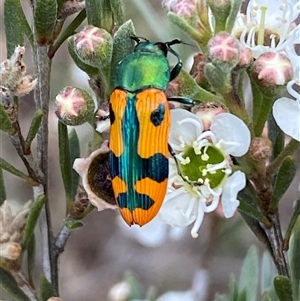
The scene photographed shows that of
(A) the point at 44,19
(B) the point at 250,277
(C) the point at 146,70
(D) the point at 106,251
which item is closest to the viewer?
(A) the point at 44,19

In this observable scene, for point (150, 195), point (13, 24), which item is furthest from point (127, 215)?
point (13, 24)

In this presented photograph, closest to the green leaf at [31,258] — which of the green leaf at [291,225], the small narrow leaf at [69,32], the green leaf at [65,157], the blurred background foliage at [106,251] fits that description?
the green leaf at [65,157]

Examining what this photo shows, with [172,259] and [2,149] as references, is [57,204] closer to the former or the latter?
[2,149]

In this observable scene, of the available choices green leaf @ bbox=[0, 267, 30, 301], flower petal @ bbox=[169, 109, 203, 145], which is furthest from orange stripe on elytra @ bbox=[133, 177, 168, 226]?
green leaf @ bbox=[0, 267, 30, 301]

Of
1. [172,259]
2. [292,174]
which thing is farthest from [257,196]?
[172,259]

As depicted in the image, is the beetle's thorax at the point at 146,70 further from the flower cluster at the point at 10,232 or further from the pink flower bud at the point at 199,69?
the flower cluster at the point at 10,232

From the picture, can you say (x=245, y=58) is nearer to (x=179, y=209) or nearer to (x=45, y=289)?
(x=179, y=209)

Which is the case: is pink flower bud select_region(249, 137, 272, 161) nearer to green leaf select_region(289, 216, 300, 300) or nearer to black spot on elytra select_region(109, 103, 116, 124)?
black spot on elytra select_region(109, 103, 116, 124)
